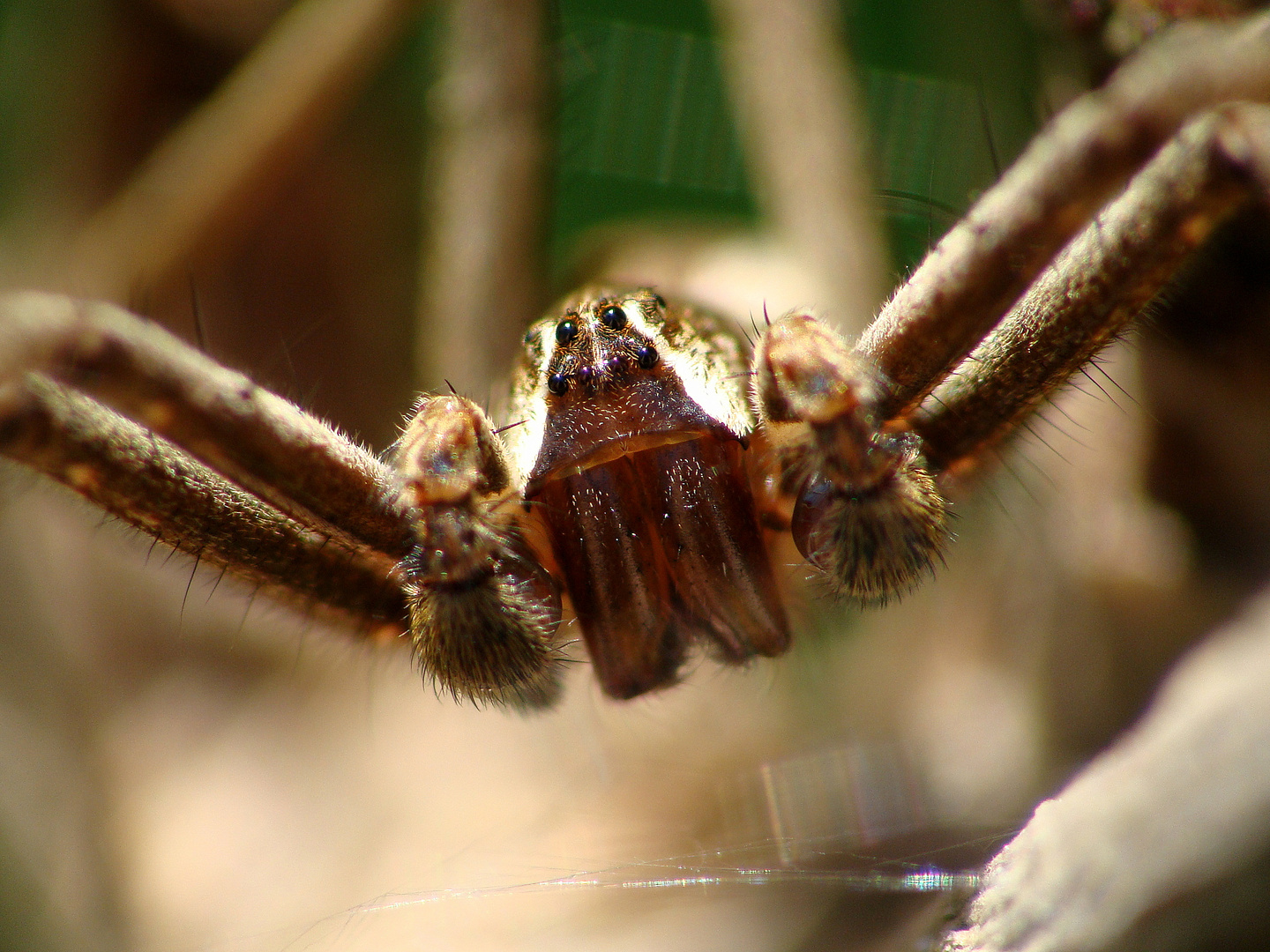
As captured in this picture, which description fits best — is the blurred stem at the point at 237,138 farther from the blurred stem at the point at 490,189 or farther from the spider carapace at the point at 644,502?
the spider carapace at the point at 644,502

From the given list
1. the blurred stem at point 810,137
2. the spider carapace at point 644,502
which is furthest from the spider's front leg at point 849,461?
the blurred stem at point 810,137

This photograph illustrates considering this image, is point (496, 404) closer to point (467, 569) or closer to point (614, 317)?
point (614, 317)

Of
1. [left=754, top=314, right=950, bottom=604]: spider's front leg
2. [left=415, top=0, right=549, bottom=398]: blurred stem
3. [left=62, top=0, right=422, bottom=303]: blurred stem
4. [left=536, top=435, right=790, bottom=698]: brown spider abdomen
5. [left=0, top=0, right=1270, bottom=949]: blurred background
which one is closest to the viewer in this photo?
[left=754, top=314, right=950, bottom=604]: spider's front leg

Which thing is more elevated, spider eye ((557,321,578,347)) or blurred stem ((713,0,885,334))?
blurred stem ((713,0,885,334))

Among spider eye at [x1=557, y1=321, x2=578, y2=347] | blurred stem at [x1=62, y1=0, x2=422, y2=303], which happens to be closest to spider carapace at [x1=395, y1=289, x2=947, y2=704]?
spider eye at [x1=557, y1=321, x2=578, y2=347]

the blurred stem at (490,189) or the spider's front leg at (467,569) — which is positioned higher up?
the blurred stem at (490,189)

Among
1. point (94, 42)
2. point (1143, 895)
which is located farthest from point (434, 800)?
point (94, 42)

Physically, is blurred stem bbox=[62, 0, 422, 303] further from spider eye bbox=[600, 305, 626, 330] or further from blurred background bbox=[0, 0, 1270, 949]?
spider eye bbox=[600, 305, 626, 330]
